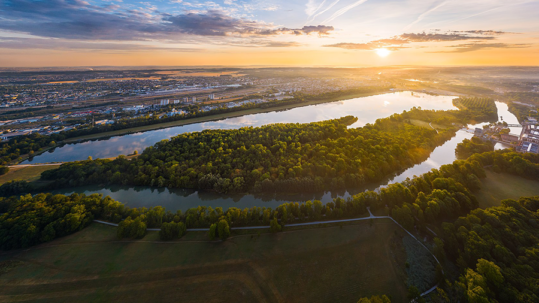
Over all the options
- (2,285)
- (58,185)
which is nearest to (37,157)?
(58,185)

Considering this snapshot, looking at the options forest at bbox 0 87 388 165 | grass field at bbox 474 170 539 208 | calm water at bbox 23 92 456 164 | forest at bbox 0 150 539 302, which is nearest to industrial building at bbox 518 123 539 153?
grass field at bbox 474 170 539 208

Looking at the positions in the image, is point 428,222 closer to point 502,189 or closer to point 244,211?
point 502,189

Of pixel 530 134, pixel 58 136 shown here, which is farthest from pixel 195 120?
pixel 530 134

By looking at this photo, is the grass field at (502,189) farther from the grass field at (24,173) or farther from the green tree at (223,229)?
the grass field at (24,173)

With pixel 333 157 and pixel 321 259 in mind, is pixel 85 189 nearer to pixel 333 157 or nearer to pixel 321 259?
pixel 321 259

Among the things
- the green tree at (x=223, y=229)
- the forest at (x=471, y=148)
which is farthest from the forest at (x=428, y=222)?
the forest at (x=471, y=148)

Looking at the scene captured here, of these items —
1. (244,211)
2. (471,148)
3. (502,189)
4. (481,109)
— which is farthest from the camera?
(481,109)

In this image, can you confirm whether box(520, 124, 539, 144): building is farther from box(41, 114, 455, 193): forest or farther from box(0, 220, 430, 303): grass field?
box(0, 220, 430, 303): grass field

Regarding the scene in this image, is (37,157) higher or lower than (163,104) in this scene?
lower
